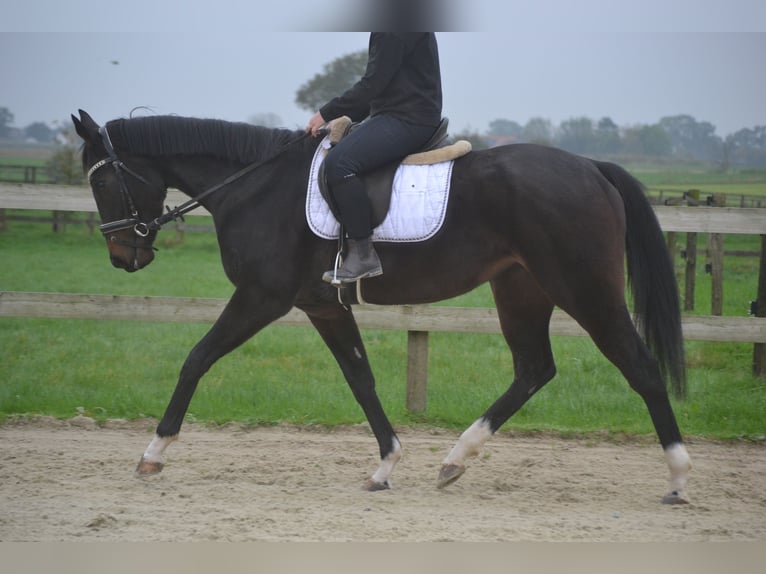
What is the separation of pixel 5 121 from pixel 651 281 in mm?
15217

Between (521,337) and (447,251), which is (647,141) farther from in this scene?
(447,251)

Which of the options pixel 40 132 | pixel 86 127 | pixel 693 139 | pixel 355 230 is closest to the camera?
pixel 355 230

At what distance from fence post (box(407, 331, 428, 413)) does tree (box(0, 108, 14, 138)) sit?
1174 cm

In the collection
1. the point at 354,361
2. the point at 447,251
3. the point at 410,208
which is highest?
the point at 410,208

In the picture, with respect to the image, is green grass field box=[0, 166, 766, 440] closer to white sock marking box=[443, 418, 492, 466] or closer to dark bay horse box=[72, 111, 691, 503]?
dark bay horse box=[72, 111, 691, 503]

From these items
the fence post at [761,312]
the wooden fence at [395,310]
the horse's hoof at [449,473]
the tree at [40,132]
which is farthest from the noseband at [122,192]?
the tree at [40,132]

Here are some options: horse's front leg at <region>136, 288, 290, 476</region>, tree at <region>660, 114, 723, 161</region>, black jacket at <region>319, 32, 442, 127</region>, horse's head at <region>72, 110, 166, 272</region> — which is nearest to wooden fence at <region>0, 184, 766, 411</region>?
tree at <region>660, 114, 723, 161</region>

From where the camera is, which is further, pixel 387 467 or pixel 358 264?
pixel 387 467

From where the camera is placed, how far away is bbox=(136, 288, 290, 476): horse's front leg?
4738mm

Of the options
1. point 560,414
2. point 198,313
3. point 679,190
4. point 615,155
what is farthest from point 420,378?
point 615,155

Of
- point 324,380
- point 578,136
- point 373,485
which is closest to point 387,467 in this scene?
point 373,485

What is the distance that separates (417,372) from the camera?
6.54 meters

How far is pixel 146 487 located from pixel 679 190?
691 cm

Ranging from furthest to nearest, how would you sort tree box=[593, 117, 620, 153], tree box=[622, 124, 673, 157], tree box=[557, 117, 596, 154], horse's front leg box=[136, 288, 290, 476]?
tree box=[557, 117, 596, 154], tree box=[593, 117, 620, 153], tree box=[622, 124, 673, 157], horse's front leg box=[136, 288, 290, 476]
